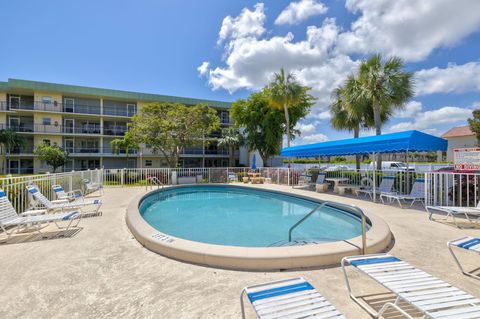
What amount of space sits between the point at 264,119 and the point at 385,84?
41.8ft

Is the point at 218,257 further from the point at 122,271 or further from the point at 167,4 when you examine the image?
the point at 167,4

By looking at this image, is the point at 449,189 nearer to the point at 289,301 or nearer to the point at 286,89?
the point at 289,301

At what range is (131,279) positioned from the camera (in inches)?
121

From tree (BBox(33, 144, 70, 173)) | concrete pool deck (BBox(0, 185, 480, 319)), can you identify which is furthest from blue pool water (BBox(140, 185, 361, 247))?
tree (BBox(33, 144, 70, 173))

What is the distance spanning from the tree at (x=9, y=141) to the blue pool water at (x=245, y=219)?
845 inches

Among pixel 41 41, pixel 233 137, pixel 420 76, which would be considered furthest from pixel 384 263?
pixel 233 137

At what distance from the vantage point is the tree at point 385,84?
1245 centimetres

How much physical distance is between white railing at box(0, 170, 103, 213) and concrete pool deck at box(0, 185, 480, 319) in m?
1.43

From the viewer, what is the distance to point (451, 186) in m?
7.62

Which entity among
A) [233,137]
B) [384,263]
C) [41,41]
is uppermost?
[41,41]

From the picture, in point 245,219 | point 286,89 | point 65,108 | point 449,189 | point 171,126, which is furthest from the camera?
point 65,108

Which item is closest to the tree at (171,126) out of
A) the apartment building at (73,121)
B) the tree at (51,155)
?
the apartment building at (73,121)

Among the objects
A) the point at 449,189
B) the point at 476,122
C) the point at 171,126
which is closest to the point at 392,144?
the point at 449,189

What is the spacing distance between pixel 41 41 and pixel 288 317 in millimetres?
18287
